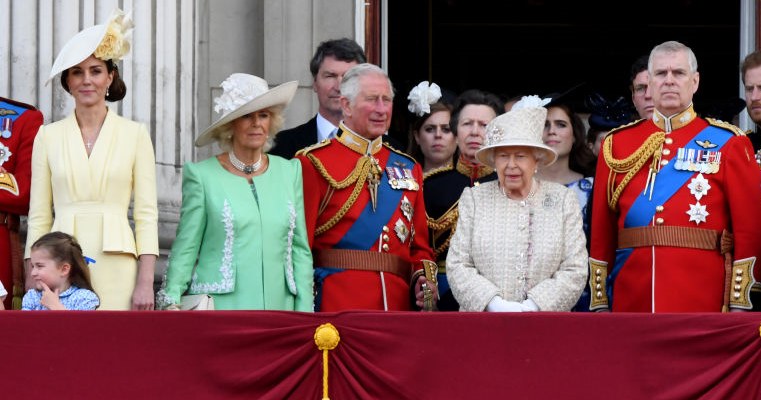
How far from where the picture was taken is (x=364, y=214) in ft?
24.6

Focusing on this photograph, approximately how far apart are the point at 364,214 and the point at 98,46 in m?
1.28

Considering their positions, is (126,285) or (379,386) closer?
(379,386)

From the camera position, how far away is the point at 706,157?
24.0ft

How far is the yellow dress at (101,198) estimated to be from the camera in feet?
22.8

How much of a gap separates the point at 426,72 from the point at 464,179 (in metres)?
4.97

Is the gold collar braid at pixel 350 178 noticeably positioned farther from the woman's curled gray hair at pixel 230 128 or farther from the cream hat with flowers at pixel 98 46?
the cream hat with flowers at pixel 98 46

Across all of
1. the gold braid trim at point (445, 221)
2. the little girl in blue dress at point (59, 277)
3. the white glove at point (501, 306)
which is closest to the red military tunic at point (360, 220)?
the gold braid trim at point (445, 221)

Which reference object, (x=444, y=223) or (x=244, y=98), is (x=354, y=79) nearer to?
(x=244, y=98)

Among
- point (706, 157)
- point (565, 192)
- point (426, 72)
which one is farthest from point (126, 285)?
point (426, 72)

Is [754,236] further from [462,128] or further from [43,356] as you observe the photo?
[43,356]

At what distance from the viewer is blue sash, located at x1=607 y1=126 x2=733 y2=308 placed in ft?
23.9

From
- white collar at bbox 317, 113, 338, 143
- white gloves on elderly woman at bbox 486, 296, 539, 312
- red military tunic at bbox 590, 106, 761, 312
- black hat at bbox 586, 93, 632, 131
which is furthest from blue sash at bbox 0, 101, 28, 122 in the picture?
black hat at bbox 586, 93, 632, 131

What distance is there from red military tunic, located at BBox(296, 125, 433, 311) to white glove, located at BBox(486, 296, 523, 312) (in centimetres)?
54

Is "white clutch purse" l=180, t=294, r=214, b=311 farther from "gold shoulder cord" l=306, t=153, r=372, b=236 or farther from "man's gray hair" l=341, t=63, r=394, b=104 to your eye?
"man's gray hair" l=341, t=63, r=394, b=104
